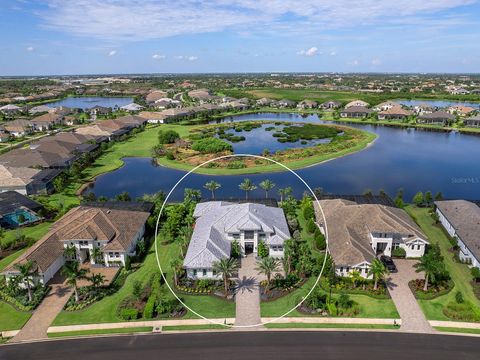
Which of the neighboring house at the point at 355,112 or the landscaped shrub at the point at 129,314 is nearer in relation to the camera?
the landscaped shrub at the point at 129,314

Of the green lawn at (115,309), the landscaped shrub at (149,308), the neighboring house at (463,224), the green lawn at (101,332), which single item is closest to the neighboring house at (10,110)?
the green lawn at (115,309)

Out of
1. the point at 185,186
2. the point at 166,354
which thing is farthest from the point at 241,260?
the point at 185,186

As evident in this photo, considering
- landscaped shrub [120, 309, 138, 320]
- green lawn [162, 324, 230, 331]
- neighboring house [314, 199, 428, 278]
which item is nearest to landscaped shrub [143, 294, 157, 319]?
landscaped shrub [120, 309, 138, 320]

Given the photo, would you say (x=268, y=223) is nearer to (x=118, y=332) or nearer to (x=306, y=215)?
(x=306, y=215)

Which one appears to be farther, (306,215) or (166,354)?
(306,215)

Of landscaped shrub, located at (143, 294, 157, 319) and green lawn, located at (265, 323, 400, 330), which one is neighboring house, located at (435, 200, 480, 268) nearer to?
green lawn, located at (265, 323, 400, 330)

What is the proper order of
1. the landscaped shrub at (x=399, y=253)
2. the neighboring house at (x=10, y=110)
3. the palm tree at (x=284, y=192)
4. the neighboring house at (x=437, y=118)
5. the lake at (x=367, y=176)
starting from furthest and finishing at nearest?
1. the neighboring house at (x=10, y=110)
2. the neighboring house at (x=437, y=118)
3. the lake at (x=367, y=176)
4. the palm tree at (x=284, y=192)
5. the landscaped shrub at (x=399, y=253)

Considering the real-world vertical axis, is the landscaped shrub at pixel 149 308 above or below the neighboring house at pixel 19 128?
below

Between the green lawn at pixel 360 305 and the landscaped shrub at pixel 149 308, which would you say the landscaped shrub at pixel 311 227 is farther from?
the landscaped shrub at pixel 149 308
